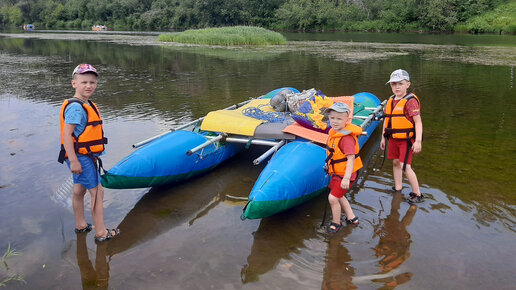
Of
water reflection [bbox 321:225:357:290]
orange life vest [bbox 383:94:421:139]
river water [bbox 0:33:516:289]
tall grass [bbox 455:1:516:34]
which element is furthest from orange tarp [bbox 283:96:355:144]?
tall grass [bbox 455:1:516:34]

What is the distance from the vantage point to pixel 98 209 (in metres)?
4.01

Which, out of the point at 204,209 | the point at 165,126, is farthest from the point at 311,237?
the point at 165,126

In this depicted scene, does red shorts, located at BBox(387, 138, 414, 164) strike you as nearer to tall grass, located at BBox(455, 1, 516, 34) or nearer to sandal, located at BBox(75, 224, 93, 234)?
sandal, located at BBox(75, 224, 93, 234)

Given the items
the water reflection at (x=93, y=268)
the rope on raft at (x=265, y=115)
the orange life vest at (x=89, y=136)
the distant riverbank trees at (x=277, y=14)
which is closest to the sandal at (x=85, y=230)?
the water reflection at (x=93, y=268)

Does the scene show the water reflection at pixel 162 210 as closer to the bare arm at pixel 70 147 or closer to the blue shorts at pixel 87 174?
the blue shorts at pixel 87 174

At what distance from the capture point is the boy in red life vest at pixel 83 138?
362 centimetres

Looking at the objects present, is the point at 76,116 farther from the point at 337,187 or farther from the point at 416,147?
the point at 416,147

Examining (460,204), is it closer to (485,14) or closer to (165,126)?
(165,126)

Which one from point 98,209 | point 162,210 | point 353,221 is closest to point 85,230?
point 98,209

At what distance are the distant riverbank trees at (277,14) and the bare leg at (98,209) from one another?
47496mm

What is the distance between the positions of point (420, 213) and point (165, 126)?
568 cm

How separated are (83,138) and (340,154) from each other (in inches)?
103

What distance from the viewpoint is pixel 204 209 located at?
4.89 m

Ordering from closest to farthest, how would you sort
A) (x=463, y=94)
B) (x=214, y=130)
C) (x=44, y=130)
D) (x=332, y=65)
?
(x=214, y=130) < (x=44, y=130) < (x=463, y=94) < (x=332, y=65)
